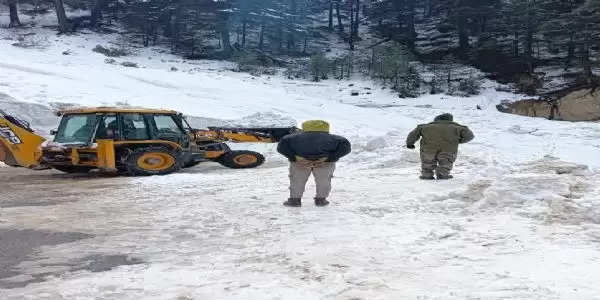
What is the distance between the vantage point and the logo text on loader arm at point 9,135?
11.6 metres

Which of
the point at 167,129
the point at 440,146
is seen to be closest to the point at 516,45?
the point at 167,129

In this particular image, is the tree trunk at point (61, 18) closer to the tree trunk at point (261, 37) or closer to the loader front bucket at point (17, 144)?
the tree trunk at point (261, 37)

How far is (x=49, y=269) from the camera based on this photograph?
488cm

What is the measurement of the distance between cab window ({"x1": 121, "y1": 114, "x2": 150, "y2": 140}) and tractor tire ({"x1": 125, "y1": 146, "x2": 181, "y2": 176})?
0.42 meters

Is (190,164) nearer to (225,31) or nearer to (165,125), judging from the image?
(165,125)

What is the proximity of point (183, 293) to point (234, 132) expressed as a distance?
10.8 m

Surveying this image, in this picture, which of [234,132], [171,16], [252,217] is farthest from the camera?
[171,16]

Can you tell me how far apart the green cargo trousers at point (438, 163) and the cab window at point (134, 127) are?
6021 millimetres

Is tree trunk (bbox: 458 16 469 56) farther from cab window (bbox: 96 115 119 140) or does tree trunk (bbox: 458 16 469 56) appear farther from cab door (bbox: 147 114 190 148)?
cab window (bbox: 96 115 119 140)

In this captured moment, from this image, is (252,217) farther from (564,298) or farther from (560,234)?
(564,298)

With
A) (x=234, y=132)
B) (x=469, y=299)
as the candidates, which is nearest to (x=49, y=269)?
(x=469, y=299)

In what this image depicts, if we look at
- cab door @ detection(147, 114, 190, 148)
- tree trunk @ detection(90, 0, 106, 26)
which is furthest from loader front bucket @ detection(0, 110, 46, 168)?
tree trunk @ detection(90, 0, 106, 26)

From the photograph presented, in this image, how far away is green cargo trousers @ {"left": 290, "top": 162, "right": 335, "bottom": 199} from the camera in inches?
301

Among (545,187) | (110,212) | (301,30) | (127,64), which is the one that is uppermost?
(301,30)
